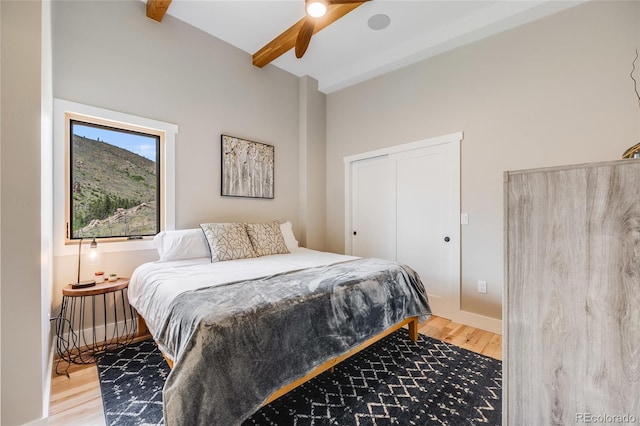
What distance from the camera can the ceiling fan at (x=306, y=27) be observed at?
6.84 feet

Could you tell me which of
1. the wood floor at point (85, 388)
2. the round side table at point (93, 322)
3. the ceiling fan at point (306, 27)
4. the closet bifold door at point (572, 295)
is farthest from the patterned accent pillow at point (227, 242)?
the closet bifold door at point (572, 295)

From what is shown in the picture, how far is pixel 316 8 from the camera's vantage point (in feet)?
6.75

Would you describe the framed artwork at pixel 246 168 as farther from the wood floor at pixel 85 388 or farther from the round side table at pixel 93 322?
the wood floor at pixel 85 388

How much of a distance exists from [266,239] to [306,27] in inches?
84.2

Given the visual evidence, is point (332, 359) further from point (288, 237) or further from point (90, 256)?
point (90, 256)

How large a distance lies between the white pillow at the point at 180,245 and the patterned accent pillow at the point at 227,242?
0.09m

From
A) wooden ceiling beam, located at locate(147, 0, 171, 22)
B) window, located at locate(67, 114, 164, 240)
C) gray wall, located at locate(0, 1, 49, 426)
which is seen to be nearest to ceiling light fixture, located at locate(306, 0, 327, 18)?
wooden ceiling beam, located at locate(147, 0, 171, 22)

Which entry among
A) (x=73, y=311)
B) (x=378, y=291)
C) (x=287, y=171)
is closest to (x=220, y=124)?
(x=287, y=171)

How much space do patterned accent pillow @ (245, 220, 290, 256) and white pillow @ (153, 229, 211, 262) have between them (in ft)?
1.67

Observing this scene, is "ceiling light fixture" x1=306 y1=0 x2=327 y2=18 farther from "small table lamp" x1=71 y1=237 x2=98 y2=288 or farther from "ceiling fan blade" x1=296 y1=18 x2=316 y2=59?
"small table lamp" x1=71 y1=237 x2=98 y2=288

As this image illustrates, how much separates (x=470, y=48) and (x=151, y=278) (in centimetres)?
384

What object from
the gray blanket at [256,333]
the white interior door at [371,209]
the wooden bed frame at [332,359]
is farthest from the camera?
the white interior door at [371,209]

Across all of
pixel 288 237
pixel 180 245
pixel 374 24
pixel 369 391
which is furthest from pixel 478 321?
pixel 374 24

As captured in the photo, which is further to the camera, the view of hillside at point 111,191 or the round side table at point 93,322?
the view of hillside at point 111,191
